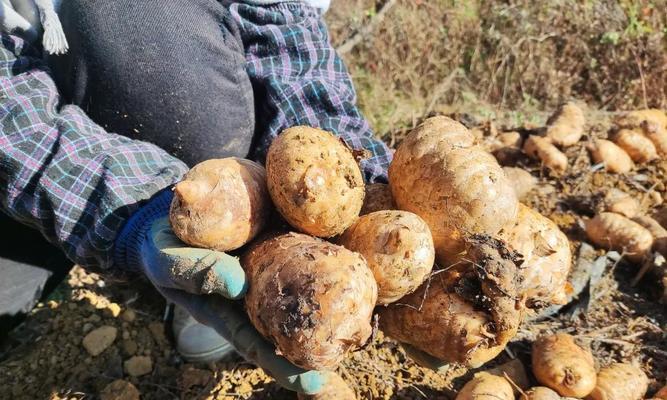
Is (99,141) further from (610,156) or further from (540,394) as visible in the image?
(610,156)

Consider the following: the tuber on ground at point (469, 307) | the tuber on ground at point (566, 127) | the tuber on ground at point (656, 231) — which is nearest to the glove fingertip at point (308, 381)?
the tuber on ground at point (469, 307)

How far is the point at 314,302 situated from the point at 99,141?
1200 mm

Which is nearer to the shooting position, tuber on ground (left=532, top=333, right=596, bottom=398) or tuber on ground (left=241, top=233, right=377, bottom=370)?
tuber on ground (left=241, top=233, right=377, bottom=370)

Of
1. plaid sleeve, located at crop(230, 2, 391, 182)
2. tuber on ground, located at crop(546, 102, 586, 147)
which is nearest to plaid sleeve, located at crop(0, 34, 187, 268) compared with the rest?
plaid sleeve, located at crop(230, 2, 391, 182)

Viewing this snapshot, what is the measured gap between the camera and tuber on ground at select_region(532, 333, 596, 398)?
8.32 feet

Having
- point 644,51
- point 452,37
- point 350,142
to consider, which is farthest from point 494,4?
point 350,142

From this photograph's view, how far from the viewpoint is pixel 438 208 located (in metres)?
1.71

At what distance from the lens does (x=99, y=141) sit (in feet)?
6.88

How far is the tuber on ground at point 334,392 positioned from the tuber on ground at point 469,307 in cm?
78

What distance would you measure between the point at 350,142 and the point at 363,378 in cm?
129

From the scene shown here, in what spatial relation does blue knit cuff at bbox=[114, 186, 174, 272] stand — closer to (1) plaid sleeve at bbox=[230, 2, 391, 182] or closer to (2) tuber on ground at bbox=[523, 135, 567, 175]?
(1) plaid sleeve at bbox=[230, 2, 391, 182]

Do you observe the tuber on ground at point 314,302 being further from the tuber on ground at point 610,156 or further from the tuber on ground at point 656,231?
the tuber on ground at point 610,156

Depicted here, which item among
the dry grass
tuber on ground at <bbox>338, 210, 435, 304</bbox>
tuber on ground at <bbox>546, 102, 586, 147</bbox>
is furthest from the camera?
the dry grass

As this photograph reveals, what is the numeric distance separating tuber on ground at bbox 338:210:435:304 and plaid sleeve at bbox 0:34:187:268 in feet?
3.00
